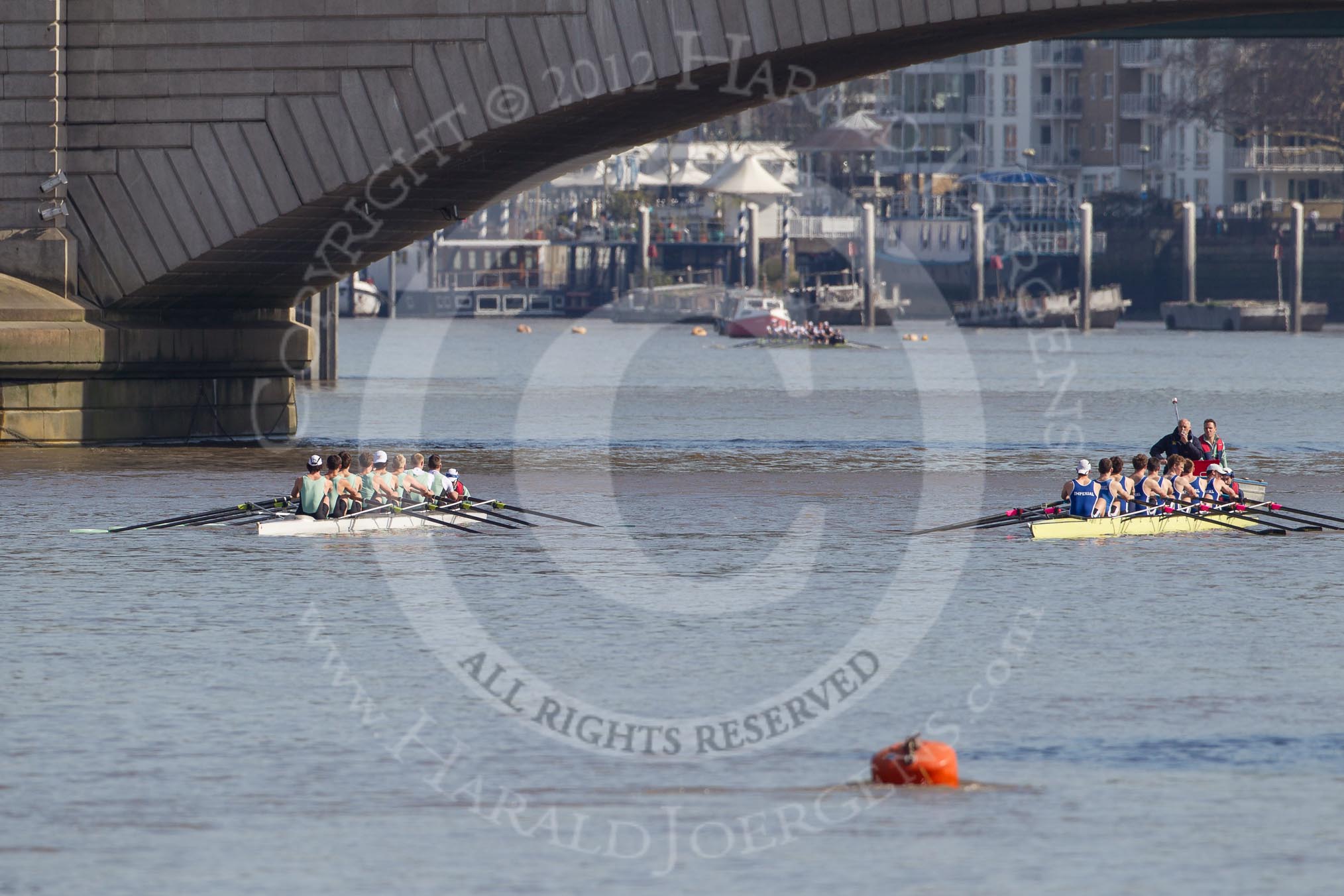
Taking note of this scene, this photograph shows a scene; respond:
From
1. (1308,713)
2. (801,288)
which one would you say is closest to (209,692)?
(1308,713)

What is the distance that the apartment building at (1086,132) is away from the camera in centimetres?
15712

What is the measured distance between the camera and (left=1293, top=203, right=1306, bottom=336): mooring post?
12838 centimetres

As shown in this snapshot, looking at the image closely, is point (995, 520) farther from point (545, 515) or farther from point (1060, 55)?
point (1060, 55)

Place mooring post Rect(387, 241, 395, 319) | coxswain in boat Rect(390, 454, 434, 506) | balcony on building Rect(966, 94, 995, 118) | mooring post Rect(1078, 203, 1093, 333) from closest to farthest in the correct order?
coxswain in boat Rect(390, 454, 434, 506)
mooring post Rect(1078, 203, 1093, 333)
mooring post Rect(387, 241, 395, 319)
balcony on building Rect(966, 94, 995, 118)

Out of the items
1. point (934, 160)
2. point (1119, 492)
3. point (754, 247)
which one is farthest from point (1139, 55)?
point (1119, 492)

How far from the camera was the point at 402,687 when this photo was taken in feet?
75.7

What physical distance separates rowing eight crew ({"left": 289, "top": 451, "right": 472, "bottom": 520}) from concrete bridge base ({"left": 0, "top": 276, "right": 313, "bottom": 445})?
7.78 meters

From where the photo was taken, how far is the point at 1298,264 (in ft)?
425

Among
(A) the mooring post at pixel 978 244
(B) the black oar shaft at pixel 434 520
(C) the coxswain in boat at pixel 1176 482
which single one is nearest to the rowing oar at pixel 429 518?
(B) the black oar shaft at pixel 434 520

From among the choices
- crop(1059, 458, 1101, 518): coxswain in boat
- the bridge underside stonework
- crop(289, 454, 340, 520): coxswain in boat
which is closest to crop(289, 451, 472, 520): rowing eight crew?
crop(289, 454, 340, 520): coxswain in boat

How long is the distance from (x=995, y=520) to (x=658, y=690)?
13572 mm

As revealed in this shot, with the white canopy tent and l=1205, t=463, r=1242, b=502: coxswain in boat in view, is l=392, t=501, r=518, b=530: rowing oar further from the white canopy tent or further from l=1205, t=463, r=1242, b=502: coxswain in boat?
the white canopy tent

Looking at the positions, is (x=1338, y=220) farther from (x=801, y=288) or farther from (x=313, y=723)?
(x=313, y=723)

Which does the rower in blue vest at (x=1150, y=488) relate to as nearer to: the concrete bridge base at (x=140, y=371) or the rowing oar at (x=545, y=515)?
the rowing oar at (x=545, y=515)
